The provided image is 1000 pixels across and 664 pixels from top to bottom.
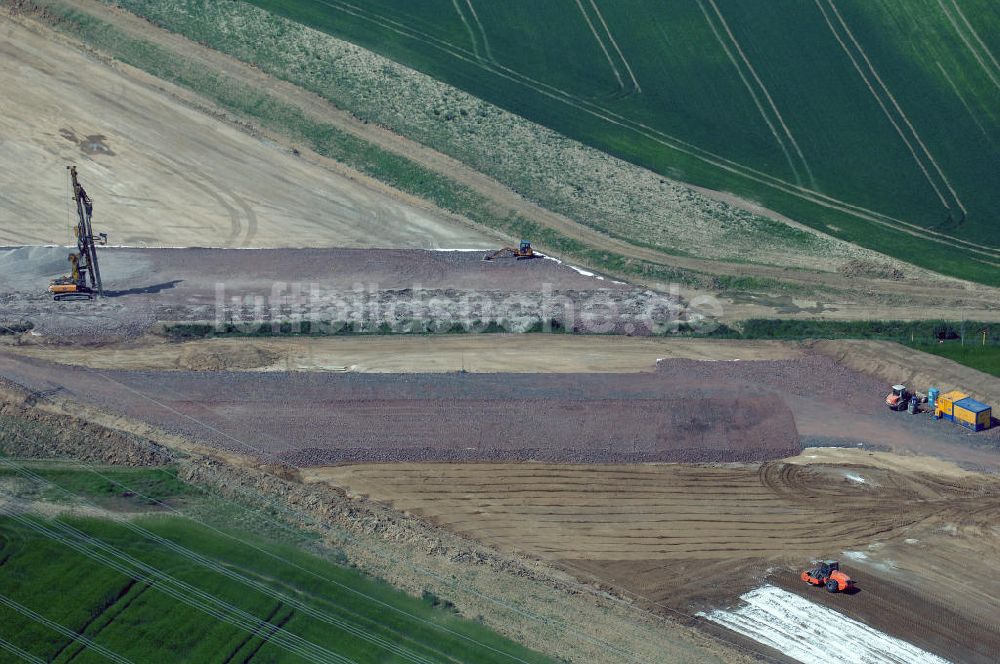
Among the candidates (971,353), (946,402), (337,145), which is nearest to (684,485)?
(946,402)

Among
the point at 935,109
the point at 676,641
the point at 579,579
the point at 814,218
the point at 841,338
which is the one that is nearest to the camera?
the point at 676,641

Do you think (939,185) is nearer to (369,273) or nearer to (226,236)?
(369,273)

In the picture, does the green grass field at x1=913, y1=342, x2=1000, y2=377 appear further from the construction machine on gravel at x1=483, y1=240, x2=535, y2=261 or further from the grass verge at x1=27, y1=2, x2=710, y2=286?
the construction machine on gravel at x1=483, y1=240, x2=535, y2=261

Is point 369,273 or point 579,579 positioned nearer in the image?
point 579,579

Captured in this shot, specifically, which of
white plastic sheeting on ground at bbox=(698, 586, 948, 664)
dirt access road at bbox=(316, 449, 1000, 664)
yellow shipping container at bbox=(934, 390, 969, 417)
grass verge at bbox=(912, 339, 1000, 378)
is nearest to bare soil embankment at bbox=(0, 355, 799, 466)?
dirt access road at bbox=(316, 449, 1000, 664)

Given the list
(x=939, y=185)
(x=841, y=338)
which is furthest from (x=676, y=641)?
(x=939, y=185)

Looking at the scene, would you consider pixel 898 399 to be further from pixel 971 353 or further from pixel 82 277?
pixel 82 277
